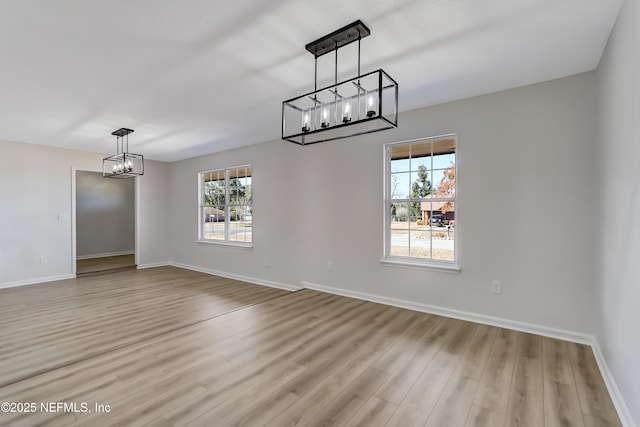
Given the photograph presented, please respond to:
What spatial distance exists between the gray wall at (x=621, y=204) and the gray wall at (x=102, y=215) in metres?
10.3

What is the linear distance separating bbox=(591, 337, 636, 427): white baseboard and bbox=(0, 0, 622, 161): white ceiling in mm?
2475

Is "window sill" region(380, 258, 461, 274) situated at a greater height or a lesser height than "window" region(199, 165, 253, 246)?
lesser

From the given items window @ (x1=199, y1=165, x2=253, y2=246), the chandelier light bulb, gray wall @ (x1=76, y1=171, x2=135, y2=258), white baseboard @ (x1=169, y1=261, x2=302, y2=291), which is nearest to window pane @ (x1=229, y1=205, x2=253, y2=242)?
window @ (x1=199, y1=165, x2=253, y2=246)

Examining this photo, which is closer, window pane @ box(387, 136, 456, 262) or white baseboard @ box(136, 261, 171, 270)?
window pane @ box(387, 136, 456, 262)

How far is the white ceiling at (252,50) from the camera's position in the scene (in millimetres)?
1926

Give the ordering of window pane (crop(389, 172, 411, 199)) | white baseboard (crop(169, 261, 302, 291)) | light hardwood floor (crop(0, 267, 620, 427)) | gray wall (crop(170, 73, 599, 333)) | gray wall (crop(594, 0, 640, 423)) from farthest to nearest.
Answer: white baseboard (crop(169, 261, 302, 291)) → window pane (crop(389, 172, 411, 199)) → gray wall (crop(170, 73, 599, 333)) → light hardwood floor (crop(0, 267, 620, 427)) → gray wall (crop(594, 0, 640, 423))

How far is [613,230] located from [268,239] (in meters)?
4.51

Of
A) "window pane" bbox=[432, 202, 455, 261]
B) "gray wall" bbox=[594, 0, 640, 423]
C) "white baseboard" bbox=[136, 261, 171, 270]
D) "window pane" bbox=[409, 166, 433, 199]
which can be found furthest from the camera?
"white baseboard" bbox=[136, 261, 171, 270]

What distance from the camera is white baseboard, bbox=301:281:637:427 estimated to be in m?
1.92

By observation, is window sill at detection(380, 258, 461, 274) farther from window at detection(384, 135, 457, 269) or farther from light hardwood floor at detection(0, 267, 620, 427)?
light hardwood floor at detection(0, 267, 620, 427)

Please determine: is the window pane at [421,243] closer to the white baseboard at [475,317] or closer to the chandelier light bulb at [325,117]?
the white baseboard at [475,317]

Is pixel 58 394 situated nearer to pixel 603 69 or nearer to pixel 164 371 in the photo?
pixel 164 371

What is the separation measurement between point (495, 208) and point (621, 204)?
1.27 meters

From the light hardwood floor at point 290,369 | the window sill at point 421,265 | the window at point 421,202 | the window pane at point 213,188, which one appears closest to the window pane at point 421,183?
the window at point 421,202
